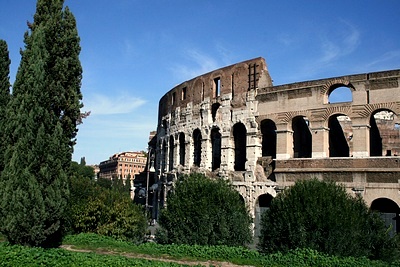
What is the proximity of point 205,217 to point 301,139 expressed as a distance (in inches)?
402

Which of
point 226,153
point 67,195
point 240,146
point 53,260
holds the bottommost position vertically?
point 53,260

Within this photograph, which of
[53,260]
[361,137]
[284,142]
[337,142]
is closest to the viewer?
[53,260]

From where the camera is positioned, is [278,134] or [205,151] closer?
[278,134]

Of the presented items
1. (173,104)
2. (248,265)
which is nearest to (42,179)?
(248,265)

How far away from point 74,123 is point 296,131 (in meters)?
13.2

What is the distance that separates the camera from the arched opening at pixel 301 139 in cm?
2252

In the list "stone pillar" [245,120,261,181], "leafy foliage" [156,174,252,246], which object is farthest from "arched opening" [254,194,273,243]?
"leafy foliage" [156,174,252,246]

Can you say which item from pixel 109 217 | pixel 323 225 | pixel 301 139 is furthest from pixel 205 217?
pixel 301 139

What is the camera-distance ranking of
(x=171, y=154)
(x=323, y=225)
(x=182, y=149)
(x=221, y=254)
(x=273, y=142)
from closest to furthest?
(x=323, y=225), (x=221, y=254), (x=273, y=142), (x=182, y=149), (x=171, y=154)

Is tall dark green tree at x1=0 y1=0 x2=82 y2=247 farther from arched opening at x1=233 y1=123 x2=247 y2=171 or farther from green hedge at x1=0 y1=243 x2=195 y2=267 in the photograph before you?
arched opening at x1=233 y1=123 x2=247 y2=171

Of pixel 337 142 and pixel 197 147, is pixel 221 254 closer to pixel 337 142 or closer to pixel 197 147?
pixel 337 142

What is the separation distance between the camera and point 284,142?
20.5 metres

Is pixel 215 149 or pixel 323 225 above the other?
pixel 215 149

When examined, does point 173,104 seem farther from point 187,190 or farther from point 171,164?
point 187,190
